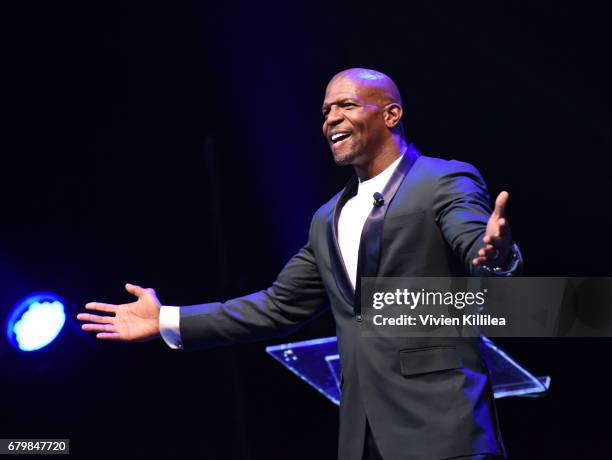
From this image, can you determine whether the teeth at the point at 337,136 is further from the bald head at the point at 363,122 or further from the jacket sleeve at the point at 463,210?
the jacket sleeve at the point at 463,210

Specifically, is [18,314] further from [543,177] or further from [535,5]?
[535,5]

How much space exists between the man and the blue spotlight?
1153 mm

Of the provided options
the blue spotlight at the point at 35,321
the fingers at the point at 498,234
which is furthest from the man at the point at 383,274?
the blue spotlight at the point at 35,321

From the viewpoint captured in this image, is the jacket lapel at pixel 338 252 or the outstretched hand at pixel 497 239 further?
the jacket lapel at pixel 338 252

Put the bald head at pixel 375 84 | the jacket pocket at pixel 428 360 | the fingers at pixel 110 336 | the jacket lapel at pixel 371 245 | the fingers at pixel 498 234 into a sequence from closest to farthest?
the fingers at pixel 498 234, the jacket pocket at pixel 428 360, the jacket lapel at pixel 371 245, the fingers at pixel 110 336, the bald head at pixel 375 84

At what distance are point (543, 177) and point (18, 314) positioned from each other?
103 inches

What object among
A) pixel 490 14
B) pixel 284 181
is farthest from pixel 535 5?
pixel 284 181

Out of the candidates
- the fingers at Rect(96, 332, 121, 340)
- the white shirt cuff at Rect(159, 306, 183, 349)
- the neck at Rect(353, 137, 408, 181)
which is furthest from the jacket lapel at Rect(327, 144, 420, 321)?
the fingers at Rect(96, 332, 121, 340)

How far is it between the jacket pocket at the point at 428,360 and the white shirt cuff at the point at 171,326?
821mm

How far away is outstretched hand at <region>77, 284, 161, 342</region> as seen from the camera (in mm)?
2473

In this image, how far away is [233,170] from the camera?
4234 millimetres

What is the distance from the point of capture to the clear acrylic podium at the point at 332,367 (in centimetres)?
303

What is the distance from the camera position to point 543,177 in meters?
3.61

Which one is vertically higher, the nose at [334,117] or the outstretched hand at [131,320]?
the nose at [334,117]
